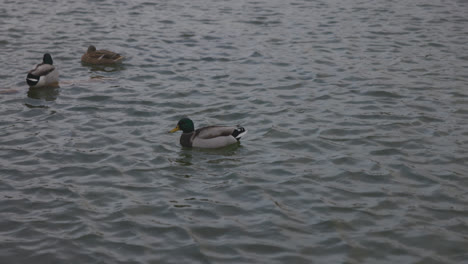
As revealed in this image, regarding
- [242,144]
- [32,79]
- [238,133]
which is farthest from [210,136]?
[32,79]

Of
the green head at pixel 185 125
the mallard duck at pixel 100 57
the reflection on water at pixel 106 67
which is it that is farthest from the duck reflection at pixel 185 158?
the mallard duck at pixel 100 57

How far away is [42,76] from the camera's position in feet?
47.4

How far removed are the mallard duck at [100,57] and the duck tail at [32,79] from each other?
210cm

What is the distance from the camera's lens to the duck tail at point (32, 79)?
1447cm

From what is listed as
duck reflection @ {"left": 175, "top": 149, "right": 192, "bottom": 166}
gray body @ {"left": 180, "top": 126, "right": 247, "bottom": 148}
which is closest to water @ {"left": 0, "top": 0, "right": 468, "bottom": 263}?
duck reflection @ {"left": 175, "top": 149, "right": 192, "bottom": 166}

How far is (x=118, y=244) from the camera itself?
330 inches

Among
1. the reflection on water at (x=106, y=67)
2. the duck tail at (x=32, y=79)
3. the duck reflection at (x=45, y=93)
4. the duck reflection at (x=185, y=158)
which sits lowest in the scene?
the duck reflection at (x=185, y=158)

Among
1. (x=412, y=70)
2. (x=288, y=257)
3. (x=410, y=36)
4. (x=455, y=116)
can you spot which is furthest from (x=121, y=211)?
(x=410, y=36)

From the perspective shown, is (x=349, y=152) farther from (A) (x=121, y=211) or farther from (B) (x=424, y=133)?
(A) (x=121, y=211)

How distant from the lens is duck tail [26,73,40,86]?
47.5ft

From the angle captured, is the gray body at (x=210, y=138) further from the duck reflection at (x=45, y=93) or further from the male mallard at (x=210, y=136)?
the duck reflection at (x=45, y=93)

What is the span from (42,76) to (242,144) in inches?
215

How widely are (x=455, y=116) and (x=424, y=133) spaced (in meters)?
1.26

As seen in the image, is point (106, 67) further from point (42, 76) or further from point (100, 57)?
point (42, 76)
